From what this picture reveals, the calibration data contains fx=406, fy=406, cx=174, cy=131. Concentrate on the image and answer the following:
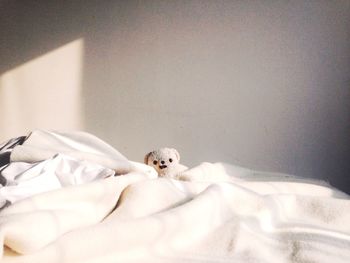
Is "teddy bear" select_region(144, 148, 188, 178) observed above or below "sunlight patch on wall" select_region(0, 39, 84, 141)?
below

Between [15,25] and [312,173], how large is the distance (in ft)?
4.36

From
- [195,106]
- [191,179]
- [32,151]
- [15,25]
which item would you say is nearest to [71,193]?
[32,151]

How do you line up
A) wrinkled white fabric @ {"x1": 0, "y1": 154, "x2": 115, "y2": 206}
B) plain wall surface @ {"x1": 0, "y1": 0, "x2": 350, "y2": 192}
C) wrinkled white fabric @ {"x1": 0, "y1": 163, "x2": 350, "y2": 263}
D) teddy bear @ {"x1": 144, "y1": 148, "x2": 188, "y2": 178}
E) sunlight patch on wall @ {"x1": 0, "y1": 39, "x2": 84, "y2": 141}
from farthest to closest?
sunlight patch on wall @ {"x1": 0, "y1": 39, "x2": 84, "y2": 141}
plain wall surface @ {"x1": 0, "y1": 0, "x2": 350, "y2": 192}
teddy bear @ {"x1": 144, "y1": 148, "x2": 188, "y2": 178}
wrinkled white fabric @ {"x1": 0, "y1": 154, "x2": 115, "y2": 206}
wrinkled white fabric @ {"x1": 0, "y1": 163, "x2": 350, "y2": 263}

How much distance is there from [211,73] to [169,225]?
1.04m

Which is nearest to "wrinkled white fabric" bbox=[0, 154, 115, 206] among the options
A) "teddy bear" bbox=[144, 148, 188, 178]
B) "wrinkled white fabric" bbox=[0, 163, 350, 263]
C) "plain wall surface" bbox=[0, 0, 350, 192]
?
"wrinkled white fabric" bbox=[0, 163, 350, 263]

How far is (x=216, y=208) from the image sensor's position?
2.44 ft

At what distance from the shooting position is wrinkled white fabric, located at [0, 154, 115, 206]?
72 centimetres

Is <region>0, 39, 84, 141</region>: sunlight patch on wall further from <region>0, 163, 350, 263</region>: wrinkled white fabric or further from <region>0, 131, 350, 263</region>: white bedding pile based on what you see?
<region>0, 163, 350, 263</region>: wrinkled white fabric

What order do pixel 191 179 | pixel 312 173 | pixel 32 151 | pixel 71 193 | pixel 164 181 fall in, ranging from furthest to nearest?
pixel 312 173 < pixel 191 179 < pixel 32 151 < pixel 164 181 < pixel 71 193

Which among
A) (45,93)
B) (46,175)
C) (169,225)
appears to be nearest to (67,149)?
(46,175)

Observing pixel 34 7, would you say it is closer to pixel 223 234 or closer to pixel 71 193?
pixel 71 193

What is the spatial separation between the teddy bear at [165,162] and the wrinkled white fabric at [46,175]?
32cm

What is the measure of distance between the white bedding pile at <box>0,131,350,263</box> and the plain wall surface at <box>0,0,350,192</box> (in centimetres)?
62

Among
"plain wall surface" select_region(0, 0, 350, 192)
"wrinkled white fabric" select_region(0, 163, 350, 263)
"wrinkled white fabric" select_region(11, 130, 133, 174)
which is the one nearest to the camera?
"wrinkled white fabric" select_region(0, 163, 350, 263)
